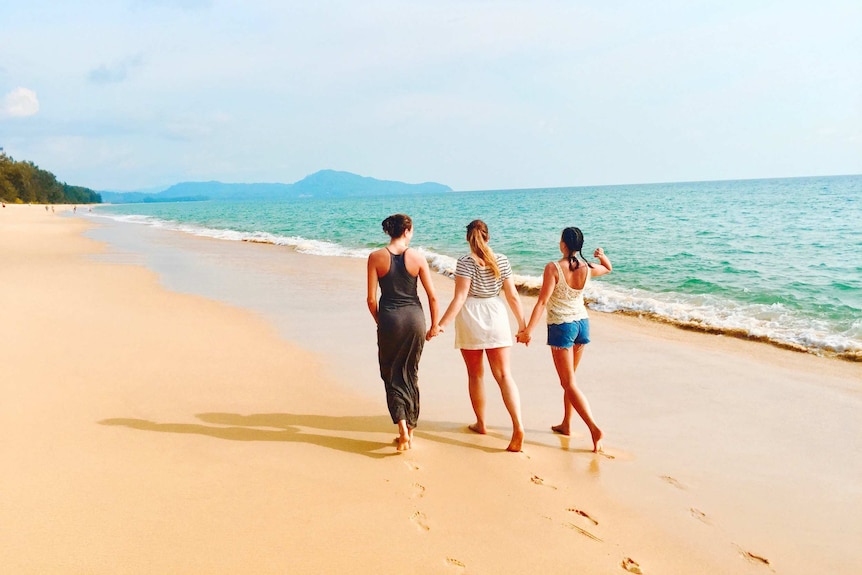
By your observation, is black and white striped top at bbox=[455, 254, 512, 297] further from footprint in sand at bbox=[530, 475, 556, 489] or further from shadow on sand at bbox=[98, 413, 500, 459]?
footprint in sand at bbox=[530, 475, 556, 489]

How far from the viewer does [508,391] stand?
4.67 meters

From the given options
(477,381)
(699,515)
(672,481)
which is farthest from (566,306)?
(699,515)

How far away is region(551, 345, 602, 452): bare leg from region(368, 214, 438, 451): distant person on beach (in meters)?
1.17

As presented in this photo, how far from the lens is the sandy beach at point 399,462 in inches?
125

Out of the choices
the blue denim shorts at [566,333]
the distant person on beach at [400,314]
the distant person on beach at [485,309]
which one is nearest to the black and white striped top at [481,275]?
the distant person on beach at [485,309]

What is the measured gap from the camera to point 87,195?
15600 cm

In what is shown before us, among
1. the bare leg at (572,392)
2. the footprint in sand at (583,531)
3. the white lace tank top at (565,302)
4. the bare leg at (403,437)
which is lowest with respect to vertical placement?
the footprint in sand at (583,531)

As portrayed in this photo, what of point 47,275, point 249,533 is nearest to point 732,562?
point 249,533

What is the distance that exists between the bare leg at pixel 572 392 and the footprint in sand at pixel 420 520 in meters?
1.73

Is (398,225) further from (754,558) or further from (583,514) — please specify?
(754,558)

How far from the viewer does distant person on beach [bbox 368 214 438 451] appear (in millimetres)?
4523

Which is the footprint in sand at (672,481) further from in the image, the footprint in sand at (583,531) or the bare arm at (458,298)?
the bare arm at (458,298)

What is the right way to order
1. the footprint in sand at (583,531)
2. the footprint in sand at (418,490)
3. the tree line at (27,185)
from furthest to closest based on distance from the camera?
the tree line at (27,185) → the footprint in sand at (418,490) → the footprint in sand at (583,531)

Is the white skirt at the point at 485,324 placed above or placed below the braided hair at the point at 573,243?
below
